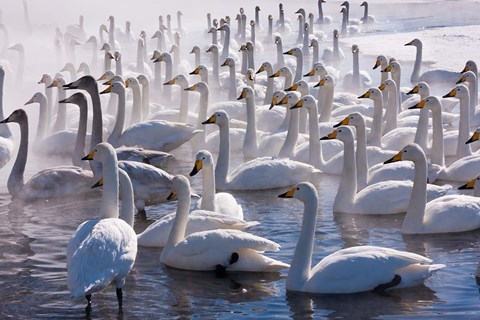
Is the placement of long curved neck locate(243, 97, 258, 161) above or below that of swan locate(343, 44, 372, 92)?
above

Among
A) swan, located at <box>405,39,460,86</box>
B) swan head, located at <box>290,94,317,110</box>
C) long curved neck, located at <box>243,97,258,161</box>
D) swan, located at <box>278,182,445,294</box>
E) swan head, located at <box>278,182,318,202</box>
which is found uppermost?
swan head, located at <box>278,182,318,202</box>

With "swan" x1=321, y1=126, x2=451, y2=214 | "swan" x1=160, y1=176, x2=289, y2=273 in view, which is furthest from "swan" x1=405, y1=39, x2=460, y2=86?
"swan" x1=160, y1=176, x2=289, y2=273

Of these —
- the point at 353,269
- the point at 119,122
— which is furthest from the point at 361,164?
the point at 119,122

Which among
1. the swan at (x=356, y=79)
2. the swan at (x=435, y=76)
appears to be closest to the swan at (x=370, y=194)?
the swan at (x=356, y=79)

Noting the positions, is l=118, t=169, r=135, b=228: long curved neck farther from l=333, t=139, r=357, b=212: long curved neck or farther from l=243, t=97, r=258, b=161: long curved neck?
l=243, t=97, r=258, b=161: long curved neck

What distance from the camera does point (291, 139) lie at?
1369 cm

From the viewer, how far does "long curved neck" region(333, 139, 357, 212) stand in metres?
10.9

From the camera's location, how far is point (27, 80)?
23.5m

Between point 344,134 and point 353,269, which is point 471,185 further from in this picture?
point 353,269

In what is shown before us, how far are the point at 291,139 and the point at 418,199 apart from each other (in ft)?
13.3

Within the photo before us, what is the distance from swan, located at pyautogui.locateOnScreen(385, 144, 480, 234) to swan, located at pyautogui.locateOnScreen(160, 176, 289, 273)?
1.76m

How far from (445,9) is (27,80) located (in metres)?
27.9

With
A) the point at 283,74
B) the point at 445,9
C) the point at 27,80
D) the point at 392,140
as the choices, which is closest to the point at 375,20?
the point at 445,9

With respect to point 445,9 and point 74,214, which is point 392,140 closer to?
point 74,214
